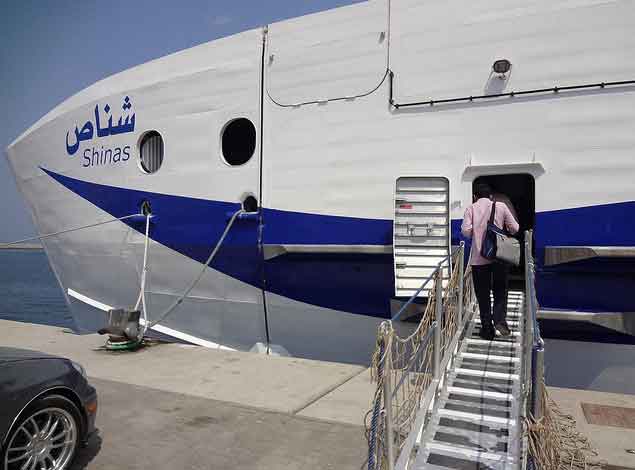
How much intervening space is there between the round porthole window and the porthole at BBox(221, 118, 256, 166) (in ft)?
3.24

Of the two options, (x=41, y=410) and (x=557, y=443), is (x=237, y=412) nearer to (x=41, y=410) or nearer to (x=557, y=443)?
(x=41, y=410)

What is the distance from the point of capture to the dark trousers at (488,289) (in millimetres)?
4293

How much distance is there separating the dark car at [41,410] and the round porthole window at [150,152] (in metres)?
4.72

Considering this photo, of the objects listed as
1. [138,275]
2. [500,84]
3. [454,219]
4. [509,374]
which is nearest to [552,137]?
[500,84]

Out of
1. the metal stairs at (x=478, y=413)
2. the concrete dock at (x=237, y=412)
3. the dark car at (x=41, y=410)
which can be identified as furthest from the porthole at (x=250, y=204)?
the dark car at (x=41, y=410)

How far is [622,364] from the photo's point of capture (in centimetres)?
501

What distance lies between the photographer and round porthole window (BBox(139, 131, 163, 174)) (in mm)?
7807

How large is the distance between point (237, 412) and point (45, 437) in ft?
5.10

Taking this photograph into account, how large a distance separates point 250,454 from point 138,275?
503cm

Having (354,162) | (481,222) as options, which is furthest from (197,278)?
(481,222)

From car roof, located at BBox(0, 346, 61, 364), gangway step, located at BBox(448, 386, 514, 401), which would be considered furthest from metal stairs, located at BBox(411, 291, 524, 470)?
car roof, located at BBox(0, 346, 61, 364)

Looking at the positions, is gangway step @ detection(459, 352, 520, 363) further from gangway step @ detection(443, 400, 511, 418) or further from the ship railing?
gangway step @ detection(443, 400, 511, 418)

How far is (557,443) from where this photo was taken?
320 centimetres

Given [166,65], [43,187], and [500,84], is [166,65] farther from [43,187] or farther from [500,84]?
[500,84]
